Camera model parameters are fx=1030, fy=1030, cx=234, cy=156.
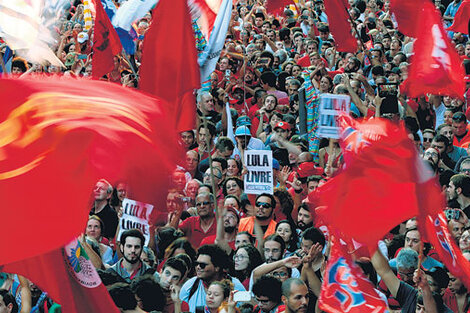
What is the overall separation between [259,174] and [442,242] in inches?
144

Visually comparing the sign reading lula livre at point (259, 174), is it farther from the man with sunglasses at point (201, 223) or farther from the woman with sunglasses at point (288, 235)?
the woman with sunglasses at point (288, 235)

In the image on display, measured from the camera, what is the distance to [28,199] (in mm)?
4902

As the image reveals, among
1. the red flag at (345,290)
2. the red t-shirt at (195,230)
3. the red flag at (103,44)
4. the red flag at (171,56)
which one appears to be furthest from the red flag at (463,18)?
the red flag at (345,290)

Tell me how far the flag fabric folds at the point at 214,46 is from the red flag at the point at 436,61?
1.87 meters

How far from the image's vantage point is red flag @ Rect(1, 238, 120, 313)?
5977 mm

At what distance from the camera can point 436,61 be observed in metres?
9.12

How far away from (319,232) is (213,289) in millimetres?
1135

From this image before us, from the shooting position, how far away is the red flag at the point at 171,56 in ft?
30.4

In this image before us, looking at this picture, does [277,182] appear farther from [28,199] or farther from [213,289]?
[28,199]

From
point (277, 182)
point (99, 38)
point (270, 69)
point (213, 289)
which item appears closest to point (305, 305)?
point (213, 289)

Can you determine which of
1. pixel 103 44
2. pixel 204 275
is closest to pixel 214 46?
pixel 103 44

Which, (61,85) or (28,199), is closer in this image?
(28,199)

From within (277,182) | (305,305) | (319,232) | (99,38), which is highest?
(99,38)

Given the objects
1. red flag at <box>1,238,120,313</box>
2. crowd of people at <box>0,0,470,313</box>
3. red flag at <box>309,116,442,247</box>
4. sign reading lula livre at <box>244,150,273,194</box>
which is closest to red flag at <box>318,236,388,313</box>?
red flag at <box>309,116,442,247</box>
